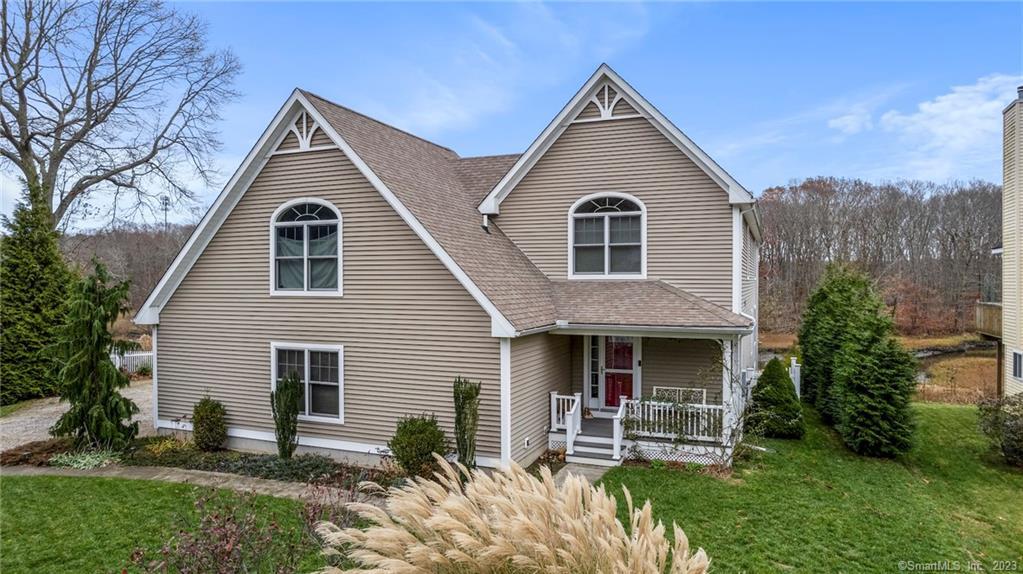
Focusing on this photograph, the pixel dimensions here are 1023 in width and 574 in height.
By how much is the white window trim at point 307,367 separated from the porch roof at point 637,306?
452 centimetres

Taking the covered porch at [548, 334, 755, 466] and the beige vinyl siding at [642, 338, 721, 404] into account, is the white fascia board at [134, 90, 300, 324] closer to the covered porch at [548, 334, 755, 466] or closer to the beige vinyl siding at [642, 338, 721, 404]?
the covered porch at [548, 334, 755, 466]

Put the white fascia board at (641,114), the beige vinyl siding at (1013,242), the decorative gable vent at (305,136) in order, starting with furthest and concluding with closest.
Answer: the beige vinyl siding at (1013,242), the white fascia board at (641,114), the decorative gable vent at (305,136)

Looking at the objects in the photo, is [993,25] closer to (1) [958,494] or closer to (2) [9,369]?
(1) [958,494]

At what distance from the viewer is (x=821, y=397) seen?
15.8m

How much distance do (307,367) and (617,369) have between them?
6.79 meters

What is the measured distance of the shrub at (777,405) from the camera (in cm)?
1279

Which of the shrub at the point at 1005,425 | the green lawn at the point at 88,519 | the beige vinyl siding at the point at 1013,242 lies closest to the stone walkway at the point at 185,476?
the green lawn at the point at 88,519

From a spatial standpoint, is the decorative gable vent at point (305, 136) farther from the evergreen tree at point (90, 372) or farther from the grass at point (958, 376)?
the grass at point (958, 376)

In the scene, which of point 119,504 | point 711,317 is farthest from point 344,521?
point 711,317

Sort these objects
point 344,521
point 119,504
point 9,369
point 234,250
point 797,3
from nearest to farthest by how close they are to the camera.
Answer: point 344,521, point 119,504, point 234,250, point 797,3, point 9,369

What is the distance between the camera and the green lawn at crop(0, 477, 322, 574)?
22.0 feet

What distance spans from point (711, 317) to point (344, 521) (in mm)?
7837

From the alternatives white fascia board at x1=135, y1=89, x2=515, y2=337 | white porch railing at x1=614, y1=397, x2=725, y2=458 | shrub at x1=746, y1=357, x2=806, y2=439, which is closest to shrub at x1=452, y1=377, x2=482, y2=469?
white fascia board at x1=135, y1=89, x2=515, y2=337

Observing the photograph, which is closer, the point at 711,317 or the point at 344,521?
the point at 344,521
